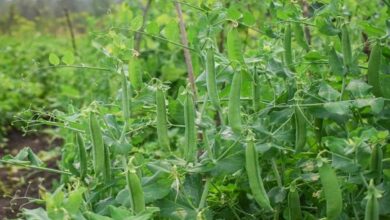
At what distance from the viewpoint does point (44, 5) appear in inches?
378

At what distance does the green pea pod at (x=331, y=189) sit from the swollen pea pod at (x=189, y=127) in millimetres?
328

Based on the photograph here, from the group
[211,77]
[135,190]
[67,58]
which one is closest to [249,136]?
[211,77]

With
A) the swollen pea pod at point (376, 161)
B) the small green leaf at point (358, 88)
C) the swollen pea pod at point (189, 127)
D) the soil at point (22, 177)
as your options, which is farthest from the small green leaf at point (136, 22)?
the soil at point (22, 177)

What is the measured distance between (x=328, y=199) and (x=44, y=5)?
28.7 ft

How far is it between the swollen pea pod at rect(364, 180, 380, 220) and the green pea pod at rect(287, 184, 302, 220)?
0.76 feet

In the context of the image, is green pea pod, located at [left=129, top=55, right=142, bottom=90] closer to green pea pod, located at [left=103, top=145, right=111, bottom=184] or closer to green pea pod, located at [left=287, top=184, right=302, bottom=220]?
green pea pod, located at [left=103, top=145, right=111, bottom=184]

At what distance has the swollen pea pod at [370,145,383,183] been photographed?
1463 mm

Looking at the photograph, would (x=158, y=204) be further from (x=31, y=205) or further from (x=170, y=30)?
(x=31, y=205)

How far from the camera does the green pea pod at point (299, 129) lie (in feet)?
5.22

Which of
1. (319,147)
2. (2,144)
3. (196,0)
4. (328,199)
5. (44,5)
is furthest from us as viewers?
(44,5)

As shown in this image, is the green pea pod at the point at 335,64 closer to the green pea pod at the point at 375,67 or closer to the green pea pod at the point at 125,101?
the green pea pod at the point at 375,67

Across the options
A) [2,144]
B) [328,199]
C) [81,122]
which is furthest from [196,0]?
[2,144]

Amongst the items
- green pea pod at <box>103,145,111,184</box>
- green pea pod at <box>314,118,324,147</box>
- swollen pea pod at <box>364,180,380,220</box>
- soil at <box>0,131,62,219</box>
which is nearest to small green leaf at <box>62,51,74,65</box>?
green pea pod at <box>103,145,111,184</box>

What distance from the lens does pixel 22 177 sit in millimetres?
4113
